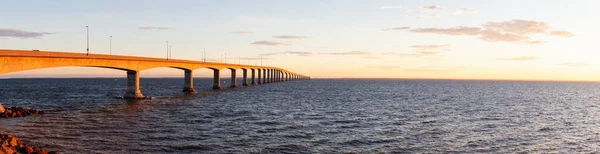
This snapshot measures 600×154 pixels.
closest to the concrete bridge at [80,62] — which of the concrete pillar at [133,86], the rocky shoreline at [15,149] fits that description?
the concrete pillar at [133,86]

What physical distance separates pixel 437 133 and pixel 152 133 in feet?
60.0

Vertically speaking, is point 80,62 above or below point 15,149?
above

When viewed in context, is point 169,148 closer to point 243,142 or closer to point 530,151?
point 243,142

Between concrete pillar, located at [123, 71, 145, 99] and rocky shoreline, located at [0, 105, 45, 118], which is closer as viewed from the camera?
rocky shoreline, located at [0, 105, 45, 118]

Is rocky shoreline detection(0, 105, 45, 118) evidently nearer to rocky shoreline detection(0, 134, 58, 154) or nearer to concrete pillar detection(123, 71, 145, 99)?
rocky shoreline detection(0, 134, 58, 154)

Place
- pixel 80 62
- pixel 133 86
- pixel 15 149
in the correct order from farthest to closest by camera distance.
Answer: pixel 133 86 → pixel 80 62 → pixel 15 149

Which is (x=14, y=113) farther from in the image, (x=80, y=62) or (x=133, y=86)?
(x=133, y=86)

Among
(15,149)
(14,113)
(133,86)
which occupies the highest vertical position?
(133,86)

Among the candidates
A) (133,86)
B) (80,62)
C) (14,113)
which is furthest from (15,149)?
(133,86)

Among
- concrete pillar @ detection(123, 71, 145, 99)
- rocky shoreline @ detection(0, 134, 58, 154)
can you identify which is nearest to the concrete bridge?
concrete pillar @ detection(123, 71, 145, 99)

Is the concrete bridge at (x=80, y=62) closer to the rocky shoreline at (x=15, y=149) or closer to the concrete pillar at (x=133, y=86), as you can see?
the concrete pillar at (x=133, y=86)

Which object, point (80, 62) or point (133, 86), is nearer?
point (80, 62)

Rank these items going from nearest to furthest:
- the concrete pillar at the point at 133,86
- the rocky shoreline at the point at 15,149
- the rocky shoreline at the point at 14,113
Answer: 1. the rocky shoreline at the point at 15,149
2. the rocky shoreline at the point at 14,113
3. the concrete pillar at the point at 133,86

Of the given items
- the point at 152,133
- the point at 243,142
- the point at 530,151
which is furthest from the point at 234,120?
the point at 530,151
